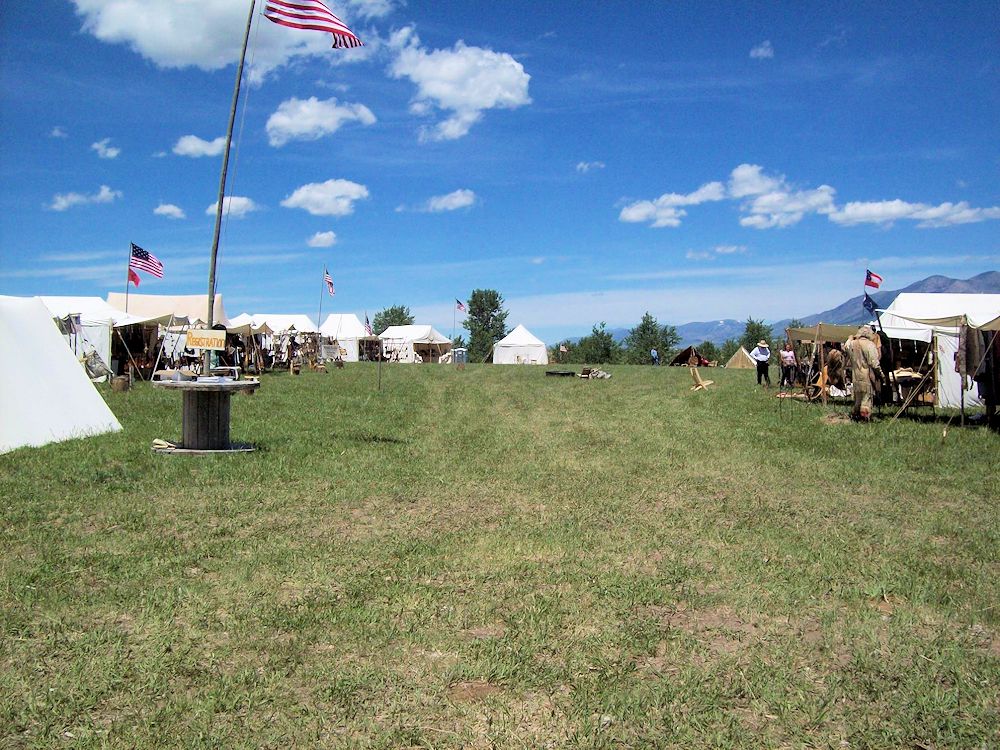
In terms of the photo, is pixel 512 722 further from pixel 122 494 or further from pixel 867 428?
pixel 867 428

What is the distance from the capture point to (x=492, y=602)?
188 inches

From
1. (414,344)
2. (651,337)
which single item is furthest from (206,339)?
(651,337)

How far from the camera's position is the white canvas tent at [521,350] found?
2421 inches

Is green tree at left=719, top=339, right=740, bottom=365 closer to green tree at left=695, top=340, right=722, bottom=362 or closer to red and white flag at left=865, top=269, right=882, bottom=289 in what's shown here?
green tree at left=695, top=340, right=722, bottom=362

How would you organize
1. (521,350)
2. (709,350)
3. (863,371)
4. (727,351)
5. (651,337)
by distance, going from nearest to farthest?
(863,371)
(521,350)
(709,350)
(727,351)
(651,337)

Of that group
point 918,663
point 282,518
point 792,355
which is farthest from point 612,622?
point 792,355

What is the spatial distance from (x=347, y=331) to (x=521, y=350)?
14083mm

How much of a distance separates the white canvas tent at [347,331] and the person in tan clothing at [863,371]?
160 ft

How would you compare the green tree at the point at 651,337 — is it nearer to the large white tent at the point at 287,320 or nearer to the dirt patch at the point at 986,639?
the large white tent at the point at 287,320

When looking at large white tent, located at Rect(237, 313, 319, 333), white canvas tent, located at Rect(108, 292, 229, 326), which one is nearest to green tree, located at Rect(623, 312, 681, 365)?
large white tent, located at Rect(237, 313, 319, 333)

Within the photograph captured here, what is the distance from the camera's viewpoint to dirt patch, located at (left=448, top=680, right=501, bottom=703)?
352 centimetres

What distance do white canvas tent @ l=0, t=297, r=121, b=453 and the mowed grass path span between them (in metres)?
0.54

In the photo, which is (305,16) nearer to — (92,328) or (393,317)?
(92,328)

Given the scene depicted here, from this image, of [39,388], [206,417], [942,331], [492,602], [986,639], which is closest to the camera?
[986,639]
